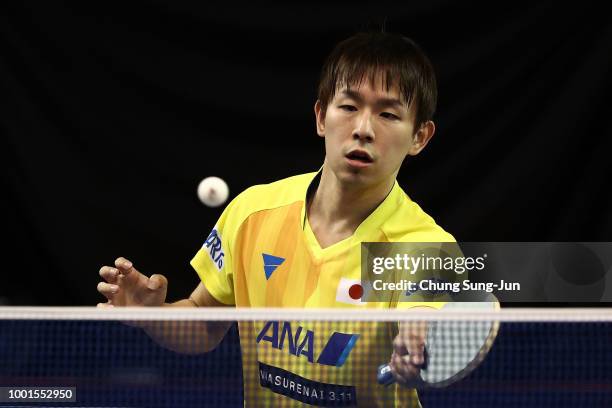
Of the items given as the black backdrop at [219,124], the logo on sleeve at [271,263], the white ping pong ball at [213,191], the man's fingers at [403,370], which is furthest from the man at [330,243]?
the black backdrop at [219,124]

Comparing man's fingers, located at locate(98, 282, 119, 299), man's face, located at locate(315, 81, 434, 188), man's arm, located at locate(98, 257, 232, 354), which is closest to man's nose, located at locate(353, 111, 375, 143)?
man's face, located at locate(315, 81, 434, 188)

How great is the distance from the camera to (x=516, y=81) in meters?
3.62

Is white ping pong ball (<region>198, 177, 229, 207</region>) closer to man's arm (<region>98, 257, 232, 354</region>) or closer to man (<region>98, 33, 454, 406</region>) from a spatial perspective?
man (<region>98, 33, 454, 406</region>)

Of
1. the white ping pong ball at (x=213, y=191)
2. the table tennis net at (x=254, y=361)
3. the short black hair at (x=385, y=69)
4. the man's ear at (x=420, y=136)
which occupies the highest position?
the white ping pong ball at (x=213, y=191)

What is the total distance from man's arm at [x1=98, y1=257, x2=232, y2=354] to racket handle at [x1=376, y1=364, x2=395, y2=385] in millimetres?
391

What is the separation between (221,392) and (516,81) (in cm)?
214

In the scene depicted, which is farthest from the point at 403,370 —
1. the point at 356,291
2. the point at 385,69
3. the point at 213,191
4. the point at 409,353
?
the point at 213,191

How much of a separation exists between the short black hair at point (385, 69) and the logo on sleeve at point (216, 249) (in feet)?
1.28

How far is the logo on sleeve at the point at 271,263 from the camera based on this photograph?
2.08 m

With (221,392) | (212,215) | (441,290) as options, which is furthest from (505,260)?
(221,392)

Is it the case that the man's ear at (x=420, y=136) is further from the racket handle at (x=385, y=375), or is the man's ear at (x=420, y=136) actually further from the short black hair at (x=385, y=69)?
the racket handle at (x=385, y=375)

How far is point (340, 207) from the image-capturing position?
2113mm

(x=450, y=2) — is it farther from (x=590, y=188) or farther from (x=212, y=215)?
(x=212, y=215)

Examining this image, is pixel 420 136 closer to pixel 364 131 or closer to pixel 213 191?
→ pixel 364 131
